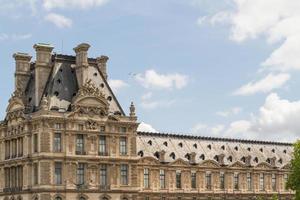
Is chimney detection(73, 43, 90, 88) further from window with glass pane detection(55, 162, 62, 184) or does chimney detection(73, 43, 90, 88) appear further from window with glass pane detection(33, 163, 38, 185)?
window with glass pane detection(33, 163, 38, 185)

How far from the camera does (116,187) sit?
106625 mm

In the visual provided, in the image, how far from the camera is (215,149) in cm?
12781

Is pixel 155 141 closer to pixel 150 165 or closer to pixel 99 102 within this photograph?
pixel 150 165

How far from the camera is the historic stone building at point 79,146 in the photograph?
10219 centimetres

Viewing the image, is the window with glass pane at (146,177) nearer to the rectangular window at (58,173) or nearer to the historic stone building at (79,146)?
the historic stone building at (79,146)

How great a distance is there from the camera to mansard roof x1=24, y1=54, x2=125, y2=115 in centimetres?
10562

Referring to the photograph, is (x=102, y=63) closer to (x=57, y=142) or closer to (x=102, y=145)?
(x=102, y=145)

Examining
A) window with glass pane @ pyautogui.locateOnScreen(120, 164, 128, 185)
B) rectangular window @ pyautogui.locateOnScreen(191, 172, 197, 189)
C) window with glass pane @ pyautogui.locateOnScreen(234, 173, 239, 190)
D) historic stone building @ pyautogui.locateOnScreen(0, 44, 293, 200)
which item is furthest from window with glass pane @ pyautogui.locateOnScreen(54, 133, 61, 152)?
window with glass pane @ pyautogui.locateOnScreen(234, 173, 239, 190)

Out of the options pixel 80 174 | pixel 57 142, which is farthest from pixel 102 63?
pixel 80 174

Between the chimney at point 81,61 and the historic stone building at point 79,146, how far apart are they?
0.14m

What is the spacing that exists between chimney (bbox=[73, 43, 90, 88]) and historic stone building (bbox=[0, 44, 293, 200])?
0.14 m

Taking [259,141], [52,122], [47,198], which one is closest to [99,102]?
[52,122]

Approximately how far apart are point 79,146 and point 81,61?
12669mm

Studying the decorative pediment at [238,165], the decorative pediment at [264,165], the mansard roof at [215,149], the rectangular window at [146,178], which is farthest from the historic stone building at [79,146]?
the decorative pediment at [264,165]
